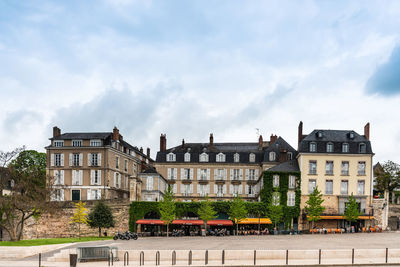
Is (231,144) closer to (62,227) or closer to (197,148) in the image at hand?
(197,148)

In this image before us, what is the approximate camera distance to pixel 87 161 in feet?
197

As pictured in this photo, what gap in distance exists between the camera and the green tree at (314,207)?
50656mm

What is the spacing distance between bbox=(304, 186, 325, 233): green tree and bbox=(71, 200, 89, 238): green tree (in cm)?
2215

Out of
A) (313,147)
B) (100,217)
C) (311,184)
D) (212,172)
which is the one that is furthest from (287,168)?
(100,217)

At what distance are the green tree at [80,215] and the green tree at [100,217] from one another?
0.86 metres

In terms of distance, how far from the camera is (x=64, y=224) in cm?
5069

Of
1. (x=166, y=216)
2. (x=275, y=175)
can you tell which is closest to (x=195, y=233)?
(x=166, y=216)

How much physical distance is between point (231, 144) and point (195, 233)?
76.0 feet

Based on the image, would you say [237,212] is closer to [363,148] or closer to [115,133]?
[363,148]

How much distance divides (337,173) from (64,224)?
2893 cm

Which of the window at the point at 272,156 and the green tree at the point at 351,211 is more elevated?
the window at the point at 272,156

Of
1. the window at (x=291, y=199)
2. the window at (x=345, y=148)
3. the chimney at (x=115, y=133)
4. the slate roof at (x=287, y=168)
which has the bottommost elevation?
the window at (x=291, y=199)

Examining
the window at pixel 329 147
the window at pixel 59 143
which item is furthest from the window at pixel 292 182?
the window at pixel 59 143

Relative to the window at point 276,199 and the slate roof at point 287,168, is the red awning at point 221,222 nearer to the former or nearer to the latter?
the window at point 276,199
